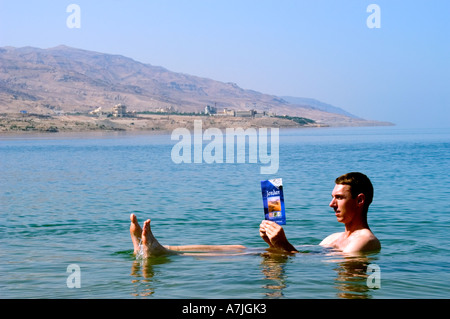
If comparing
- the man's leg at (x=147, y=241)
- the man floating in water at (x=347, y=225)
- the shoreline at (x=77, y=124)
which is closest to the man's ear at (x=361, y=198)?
the man floating in water at (x=347, y=225)

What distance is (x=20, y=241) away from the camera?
14.9m

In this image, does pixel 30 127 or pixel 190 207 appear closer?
pixel 190 207

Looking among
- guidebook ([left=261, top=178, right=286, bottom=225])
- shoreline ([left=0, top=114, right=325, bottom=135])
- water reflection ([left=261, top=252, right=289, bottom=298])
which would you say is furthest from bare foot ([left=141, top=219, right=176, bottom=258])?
shoreline ([left=0, top=114, right=325, bottom=135])

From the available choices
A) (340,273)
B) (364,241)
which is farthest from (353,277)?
(364,241)

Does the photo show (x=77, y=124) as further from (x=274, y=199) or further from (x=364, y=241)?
(x=274, y=199)

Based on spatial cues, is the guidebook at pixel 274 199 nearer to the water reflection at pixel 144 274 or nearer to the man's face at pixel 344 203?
the man's face at pixel 344 203

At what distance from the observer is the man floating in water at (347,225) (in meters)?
9.62

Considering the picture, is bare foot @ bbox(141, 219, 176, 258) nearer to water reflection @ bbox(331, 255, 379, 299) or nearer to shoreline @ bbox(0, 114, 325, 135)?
water reflection @ bbox(331, 255, 379, 299)

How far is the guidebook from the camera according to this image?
8.62 m

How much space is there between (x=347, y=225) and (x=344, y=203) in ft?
2.06

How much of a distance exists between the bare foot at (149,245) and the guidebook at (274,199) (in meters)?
2.09
